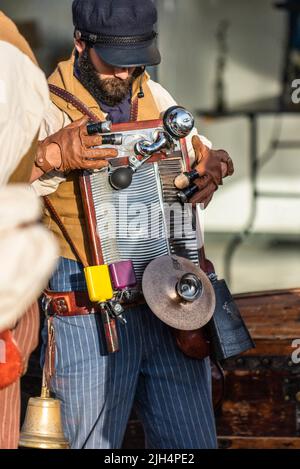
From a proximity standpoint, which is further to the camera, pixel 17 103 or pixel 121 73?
pixel 121 73

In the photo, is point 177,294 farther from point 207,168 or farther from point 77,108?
point 77,108

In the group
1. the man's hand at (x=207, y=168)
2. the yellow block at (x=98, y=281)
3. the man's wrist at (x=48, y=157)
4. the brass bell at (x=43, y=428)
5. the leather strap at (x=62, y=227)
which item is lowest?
the brass bell at (x=43, y=428)

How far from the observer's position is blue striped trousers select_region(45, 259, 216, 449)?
3916 mm

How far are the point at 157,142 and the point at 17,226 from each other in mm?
1481

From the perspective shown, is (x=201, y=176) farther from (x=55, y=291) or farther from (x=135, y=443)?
(x=135, y=443)

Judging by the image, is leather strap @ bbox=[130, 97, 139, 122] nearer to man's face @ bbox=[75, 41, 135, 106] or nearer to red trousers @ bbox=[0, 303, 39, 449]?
man's face @ bbox=[75, 41, 135, 106]

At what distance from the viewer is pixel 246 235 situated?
952 cm

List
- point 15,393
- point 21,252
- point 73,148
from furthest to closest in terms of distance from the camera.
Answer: point 73,148, point 15,393, point 21,252

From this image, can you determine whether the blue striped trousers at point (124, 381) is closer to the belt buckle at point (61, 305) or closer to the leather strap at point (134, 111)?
the belt buckle at point (61, 305)

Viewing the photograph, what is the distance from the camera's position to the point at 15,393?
11.3 ft

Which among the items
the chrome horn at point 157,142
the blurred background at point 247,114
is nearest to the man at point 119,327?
the chrome horn at point 157,142

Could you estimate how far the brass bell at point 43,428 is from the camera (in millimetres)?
3742

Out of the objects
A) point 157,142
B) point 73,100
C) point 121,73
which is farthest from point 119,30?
point 157,142

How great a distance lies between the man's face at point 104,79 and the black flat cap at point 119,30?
2.2 inches
